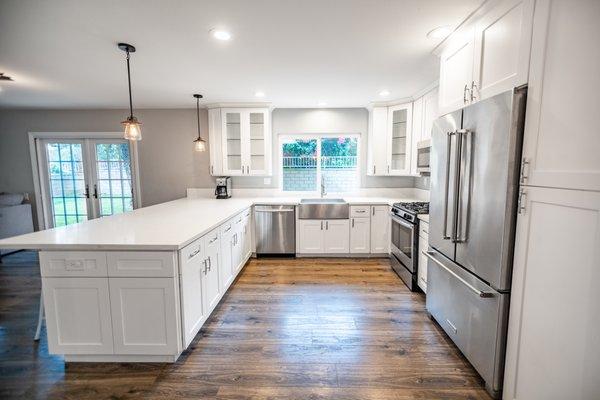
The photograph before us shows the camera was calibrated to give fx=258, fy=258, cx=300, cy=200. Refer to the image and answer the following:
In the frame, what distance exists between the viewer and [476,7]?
66.0 inches

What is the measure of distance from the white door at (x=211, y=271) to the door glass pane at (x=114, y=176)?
9.71ft

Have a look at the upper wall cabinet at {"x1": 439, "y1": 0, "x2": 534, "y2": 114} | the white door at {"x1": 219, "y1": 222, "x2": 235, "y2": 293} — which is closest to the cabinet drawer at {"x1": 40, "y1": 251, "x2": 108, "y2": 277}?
the white door at {"x1": 219, "y1": 222, "x2": 235, "y2": 293}

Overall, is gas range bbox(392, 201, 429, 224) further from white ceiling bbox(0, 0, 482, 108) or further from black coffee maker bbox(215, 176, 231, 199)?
black coffee maker bbox(215, 176, 231, 199)

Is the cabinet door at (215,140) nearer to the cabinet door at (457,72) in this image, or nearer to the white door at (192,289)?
the white door at (192,289)

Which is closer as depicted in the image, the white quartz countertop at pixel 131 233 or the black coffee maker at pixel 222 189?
the white quartz countertop at pixel 131 233

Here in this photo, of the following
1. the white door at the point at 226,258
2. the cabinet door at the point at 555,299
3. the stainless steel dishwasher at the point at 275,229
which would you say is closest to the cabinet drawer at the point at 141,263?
the white door at the point at 226,258

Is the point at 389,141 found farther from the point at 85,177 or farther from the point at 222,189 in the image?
the point at 85,177

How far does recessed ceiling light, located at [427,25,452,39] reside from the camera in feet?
6.31

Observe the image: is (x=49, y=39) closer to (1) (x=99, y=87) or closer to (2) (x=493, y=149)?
(1) (x=99, y=87)

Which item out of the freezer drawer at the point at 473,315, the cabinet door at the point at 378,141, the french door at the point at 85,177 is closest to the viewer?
the freezer drawer at the point at 473,315

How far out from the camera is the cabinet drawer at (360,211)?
3.92 meters

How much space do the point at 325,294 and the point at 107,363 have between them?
6.42 feet

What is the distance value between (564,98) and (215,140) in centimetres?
397

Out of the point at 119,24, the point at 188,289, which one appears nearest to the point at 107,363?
the point at 188,289
